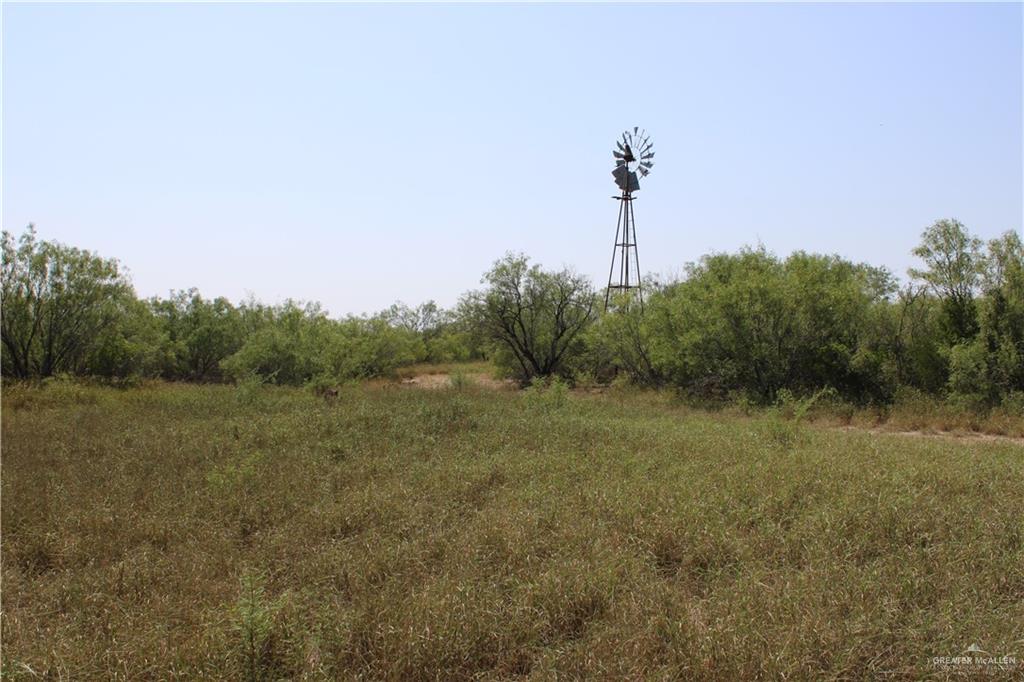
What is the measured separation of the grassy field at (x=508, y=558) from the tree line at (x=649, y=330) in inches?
274

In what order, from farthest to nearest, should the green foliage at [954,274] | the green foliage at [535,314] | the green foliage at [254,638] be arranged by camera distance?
the green foliage at [535,314], the green foliage at [954,274], the green foliage at [254,638]

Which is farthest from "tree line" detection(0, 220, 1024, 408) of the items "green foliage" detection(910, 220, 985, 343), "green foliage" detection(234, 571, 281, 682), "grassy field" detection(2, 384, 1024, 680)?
"green foliage" detection(234, 571, 281, 682)

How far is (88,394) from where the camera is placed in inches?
638

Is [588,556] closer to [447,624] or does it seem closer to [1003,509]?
[447,624]

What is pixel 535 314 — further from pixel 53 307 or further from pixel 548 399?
pixel 53 307

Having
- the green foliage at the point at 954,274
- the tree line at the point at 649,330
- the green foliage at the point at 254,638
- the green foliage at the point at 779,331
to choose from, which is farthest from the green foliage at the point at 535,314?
the green foliage at the point at 254,638

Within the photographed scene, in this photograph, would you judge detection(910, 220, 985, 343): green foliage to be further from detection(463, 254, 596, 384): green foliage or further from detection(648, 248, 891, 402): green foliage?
detection(463, 254, 596, 384): green foliage

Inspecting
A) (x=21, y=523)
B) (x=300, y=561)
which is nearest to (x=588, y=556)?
(x=300, y=561)

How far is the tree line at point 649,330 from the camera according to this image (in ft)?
49.3

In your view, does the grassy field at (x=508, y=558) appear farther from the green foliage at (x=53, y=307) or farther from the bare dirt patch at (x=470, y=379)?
the bare dirt patch at (x=470, y=379)

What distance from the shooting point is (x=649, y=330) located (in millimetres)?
20219

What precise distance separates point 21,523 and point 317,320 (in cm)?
2041

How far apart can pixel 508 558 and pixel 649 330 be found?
1594 centimetres

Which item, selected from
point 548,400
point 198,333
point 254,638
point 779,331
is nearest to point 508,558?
point 254,638
